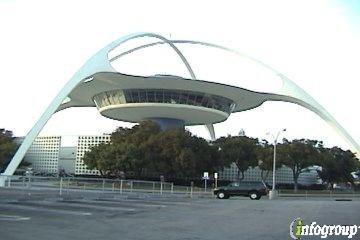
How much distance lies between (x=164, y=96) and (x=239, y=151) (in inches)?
671

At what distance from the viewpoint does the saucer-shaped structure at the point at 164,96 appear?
79.2 meters

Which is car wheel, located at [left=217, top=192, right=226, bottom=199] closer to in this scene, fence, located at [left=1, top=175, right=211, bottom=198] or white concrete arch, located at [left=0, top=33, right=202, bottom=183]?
fence, located at [left=1, top=175, right=211, bottom=198]

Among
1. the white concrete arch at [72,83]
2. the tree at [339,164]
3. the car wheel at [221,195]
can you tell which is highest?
the white concrete arch at [72,83]

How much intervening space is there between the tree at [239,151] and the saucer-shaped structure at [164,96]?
10.8 m

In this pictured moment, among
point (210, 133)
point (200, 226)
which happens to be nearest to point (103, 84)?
point (210, 133)

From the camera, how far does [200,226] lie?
15898 millimetres

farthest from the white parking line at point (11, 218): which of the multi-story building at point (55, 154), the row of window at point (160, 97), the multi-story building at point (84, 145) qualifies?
the multi-story building at point (55, 154)

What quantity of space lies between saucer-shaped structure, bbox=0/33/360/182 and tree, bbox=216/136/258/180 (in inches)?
424

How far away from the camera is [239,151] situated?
249 ft

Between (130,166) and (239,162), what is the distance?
18.8 m

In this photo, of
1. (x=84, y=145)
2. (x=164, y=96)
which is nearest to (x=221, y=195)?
(x=164, y=96)

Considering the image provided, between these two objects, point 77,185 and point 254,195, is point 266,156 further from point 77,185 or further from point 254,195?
point 77,185

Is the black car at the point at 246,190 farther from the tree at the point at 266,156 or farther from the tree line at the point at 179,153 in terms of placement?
the tree at the point at 266,156

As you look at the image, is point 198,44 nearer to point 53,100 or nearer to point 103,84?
point 103,84
